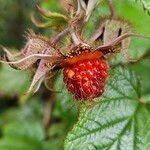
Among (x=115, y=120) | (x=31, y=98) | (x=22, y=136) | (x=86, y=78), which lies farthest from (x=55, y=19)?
(x=31, y=98)

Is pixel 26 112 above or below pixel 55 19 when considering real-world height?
above

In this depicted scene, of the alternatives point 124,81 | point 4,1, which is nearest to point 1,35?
point 4,1

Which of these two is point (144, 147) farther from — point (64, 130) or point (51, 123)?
point (51, 123)

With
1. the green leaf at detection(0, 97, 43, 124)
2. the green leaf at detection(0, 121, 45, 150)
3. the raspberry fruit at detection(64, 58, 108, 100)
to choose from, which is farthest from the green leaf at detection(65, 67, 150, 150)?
the green leaf at detection(0, 97, 43, 124)

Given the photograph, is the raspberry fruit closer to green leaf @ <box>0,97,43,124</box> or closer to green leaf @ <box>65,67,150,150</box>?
green leaf @ <box>65,67,150,150</box>

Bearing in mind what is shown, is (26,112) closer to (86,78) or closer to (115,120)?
(115,120)

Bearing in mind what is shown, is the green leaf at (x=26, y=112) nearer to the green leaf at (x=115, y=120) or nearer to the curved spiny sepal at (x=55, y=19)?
the green leaf at (x=115, y=120)

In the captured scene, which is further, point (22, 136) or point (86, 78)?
point (22, 136)
